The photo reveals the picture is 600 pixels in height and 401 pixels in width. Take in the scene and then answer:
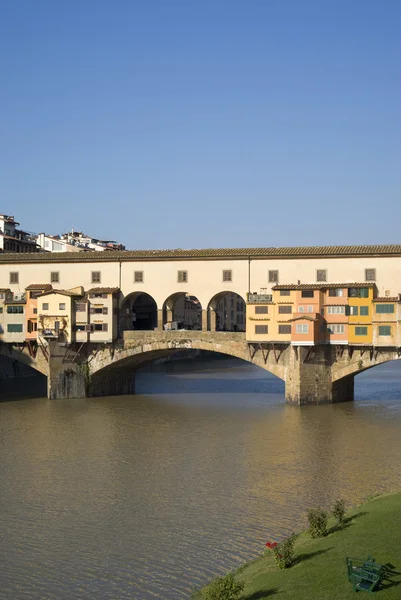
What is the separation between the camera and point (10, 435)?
42125 mm

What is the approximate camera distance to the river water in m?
21.1

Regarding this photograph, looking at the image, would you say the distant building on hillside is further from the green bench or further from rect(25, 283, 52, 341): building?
the green bench

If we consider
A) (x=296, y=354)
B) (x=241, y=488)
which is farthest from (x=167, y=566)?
(x=296, y=354)

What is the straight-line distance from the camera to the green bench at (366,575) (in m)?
15.4

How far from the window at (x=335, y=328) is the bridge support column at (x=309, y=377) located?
4.14 feet

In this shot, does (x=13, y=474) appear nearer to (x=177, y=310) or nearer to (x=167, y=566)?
(x=167, y=566)

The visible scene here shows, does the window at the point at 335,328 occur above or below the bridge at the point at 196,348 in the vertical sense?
above

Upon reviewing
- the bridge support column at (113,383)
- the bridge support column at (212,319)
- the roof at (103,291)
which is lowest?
the bridge support column at (113,383)

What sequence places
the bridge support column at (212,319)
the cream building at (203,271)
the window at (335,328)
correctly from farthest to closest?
the bridge support column at (212,319) → the cream building at (203,271) → the window at (335,328)

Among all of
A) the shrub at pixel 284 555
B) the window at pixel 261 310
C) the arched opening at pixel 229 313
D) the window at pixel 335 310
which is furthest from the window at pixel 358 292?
the arched opening at pixel 229 313

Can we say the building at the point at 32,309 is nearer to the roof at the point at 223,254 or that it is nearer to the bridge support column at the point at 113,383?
the roof at the point at 223,254

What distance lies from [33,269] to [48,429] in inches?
819

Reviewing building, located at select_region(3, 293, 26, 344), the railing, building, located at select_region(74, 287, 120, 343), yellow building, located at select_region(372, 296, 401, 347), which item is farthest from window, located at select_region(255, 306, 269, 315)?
building, located at select_region(3, 293, 26, 344)

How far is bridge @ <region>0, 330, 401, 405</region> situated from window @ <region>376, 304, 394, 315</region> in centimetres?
245
